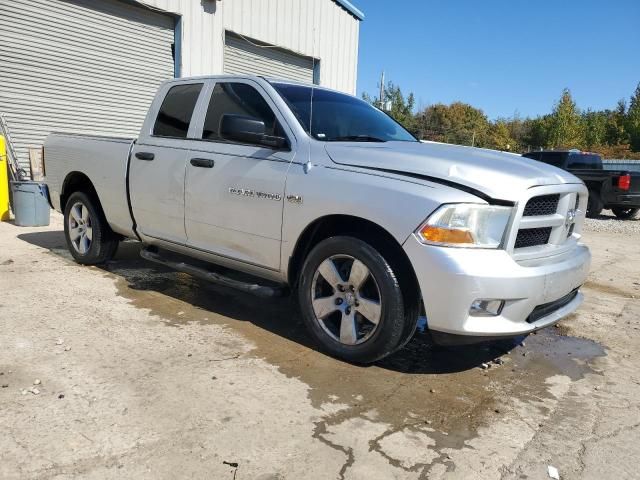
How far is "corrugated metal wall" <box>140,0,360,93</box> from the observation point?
11625 millimetres

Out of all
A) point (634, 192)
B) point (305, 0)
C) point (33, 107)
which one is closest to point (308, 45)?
point (305, 0)

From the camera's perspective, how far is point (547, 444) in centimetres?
277

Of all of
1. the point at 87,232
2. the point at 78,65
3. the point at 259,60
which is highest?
the point at 259,60

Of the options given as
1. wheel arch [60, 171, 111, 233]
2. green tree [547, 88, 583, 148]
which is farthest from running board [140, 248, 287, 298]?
green tree [547, 88, 583, 148]

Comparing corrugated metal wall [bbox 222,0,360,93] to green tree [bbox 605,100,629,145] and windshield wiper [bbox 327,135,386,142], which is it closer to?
windshield wiper [bbox 327,135,386,142]

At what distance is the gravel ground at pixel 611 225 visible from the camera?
1229 cm

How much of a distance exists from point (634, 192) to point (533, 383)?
39.3ft

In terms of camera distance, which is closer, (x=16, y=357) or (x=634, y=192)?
(x=16, y=357)

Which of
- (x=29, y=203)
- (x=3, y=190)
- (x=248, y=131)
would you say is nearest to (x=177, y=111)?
(x=248, y=131)

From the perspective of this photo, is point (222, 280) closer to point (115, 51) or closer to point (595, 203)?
point (115, 51)

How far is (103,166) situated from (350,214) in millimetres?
3072

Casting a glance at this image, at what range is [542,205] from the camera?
3.46 m

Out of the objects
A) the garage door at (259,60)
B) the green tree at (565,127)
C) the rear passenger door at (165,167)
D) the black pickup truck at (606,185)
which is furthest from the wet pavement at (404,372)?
the green tree at (565,127)

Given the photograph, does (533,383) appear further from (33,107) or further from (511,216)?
(33,107)
